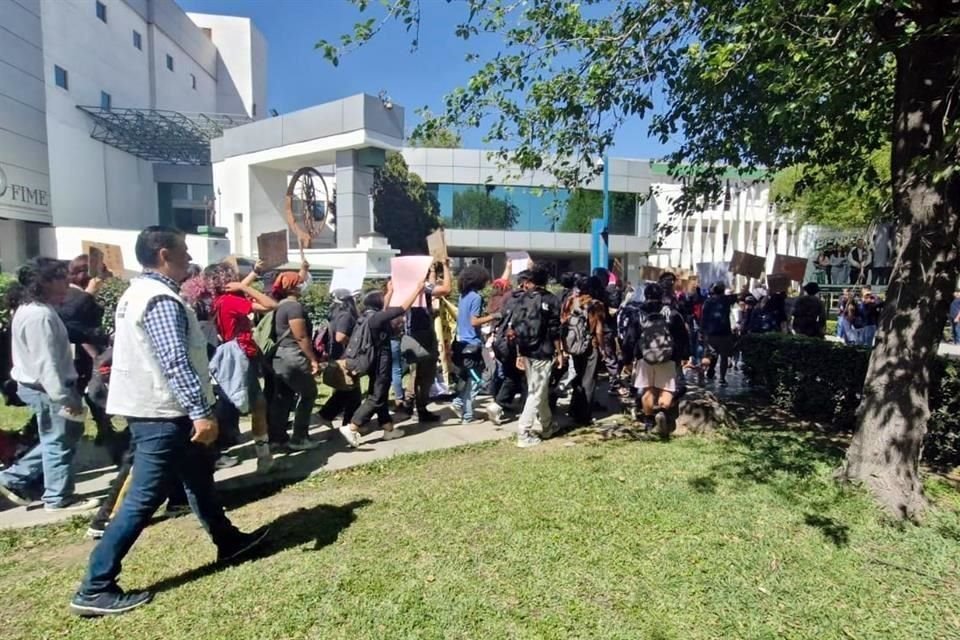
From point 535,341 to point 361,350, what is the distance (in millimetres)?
1697

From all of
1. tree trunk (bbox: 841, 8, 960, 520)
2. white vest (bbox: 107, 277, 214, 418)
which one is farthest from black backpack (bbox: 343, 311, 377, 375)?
tree trunk (bbox: 841, 8, 960, 520)

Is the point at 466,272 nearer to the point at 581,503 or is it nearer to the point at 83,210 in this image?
the point at 581,503

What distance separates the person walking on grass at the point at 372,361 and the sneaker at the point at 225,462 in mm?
971

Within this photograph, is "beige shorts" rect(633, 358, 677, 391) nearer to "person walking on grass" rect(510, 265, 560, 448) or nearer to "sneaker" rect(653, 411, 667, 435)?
"sneaker" rect(653, 411, 667, 435)

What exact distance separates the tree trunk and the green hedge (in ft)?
4.74

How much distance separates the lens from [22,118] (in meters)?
23.6

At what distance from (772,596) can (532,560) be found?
1266 mm

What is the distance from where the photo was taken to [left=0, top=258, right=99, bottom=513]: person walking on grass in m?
4.07

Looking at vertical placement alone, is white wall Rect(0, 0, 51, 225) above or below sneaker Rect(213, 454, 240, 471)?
above

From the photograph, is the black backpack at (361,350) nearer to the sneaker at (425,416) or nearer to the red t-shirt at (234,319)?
the red t-shirt at (234,319)

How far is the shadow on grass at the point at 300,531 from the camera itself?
3291mm

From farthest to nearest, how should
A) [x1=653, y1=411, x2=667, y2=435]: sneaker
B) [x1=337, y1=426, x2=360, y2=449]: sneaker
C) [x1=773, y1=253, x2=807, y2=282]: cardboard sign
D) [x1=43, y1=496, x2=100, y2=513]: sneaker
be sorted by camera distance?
[x1=773, y1=253, x2=807, y2=282]: cardboard sign
[x1=653, y1=411, x2=667, y2=435]: sneaker
[x1=337, y1=426, x2=360, y2=449]: sneaker
[x1=43, y1=496, x2=100, y2=513]: sneaker

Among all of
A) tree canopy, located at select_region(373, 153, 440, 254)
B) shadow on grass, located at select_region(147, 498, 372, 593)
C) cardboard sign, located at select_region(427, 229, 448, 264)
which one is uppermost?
tree canopy, located at select_region(373, 153, 440, 254)

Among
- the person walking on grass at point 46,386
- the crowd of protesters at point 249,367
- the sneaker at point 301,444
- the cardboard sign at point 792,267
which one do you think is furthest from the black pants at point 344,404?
the cardboard sign at point 792,267
